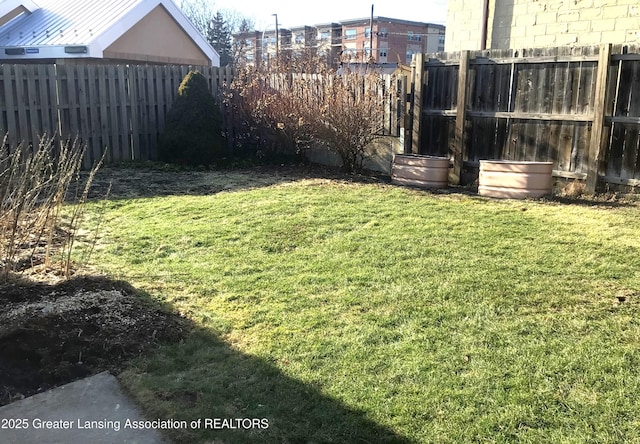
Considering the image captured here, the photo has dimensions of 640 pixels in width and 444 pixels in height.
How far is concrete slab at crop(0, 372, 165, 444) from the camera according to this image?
8.85ft

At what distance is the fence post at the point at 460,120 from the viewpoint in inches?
349

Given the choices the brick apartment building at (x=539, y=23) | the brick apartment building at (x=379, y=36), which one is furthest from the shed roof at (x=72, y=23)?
the brick apartment building at (x=379, y=36)

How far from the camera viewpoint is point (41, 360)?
3.34 meters

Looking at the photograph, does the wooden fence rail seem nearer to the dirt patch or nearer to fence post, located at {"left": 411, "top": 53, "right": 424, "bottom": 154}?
fence post, located at {"left": 411, "top": 53, "right": 424, "bottom": 154}

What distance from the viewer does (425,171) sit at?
8758 millimetres

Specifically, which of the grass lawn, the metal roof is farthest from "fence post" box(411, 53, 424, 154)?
the metal roof

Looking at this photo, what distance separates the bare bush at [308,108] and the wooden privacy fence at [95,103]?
1204 millimetres

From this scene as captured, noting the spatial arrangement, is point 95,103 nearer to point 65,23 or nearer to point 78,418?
point 78,418

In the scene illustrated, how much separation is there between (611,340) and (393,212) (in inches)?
142

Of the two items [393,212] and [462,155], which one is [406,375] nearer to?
[393,212]

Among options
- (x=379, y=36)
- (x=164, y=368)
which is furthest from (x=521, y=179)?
(x=379, y=36)

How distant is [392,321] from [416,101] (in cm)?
641

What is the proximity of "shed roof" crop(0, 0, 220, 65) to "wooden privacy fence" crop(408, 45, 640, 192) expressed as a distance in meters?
11.8

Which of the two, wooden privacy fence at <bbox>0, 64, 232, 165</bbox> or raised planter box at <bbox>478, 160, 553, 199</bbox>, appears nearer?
raised planter box at <bbox>478, 160, 553, 199</bbox>
